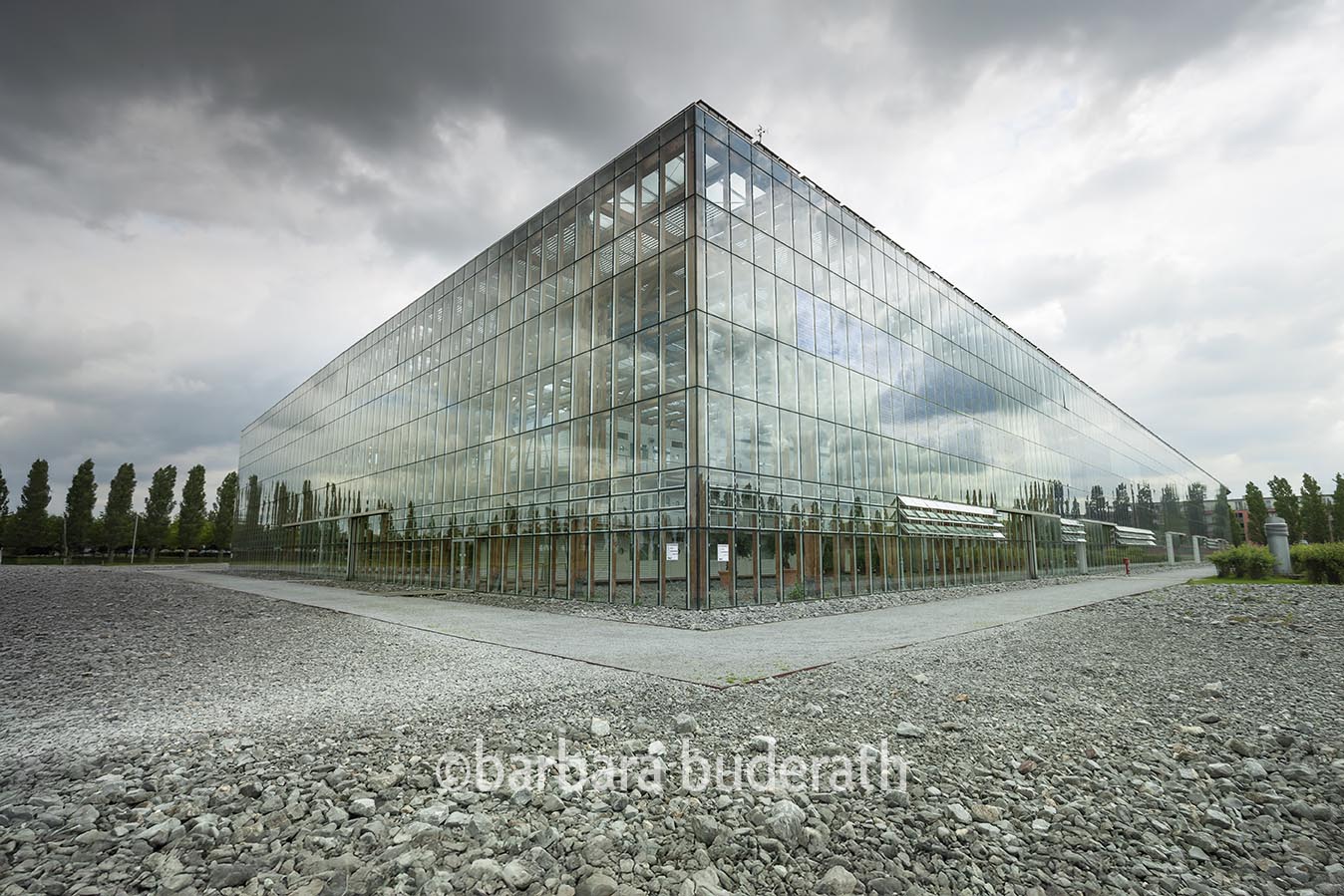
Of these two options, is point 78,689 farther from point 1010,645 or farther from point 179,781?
point 1010,645

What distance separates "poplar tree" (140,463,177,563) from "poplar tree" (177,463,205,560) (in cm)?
177

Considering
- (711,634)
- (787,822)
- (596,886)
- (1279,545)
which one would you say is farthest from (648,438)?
(1279,545)

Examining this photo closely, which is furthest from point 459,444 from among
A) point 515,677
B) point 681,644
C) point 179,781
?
point 179,781

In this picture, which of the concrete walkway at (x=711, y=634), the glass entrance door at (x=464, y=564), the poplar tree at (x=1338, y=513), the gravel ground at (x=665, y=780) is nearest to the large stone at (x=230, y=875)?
the gravel ground at (x=665, y=780)

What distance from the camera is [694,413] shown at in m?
20.0

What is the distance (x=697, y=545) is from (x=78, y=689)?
14.3 m

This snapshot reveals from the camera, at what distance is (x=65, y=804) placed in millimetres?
4266

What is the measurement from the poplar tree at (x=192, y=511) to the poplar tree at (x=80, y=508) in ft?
38.5

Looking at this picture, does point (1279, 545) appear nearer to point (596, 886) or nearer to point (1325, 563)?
point (1325, 563)

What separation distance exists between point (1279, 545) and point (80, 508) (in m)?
113

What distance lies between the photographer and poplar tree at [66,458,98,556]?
76.8m

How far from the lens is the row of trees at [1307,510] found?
286 feet

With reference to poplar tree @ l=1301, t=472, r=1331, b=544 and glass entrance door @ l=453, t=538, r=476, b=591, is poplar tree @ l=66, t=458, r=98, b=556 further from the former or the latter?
poplar tree @ l=1301, t=472, r=1331, b=544

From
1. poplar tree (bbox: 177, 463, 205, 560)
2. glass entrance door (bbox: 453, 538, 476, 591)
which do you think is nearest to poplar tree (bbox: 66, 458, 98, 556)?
poplar tree (bbox: 177, 463, 205, 560)
